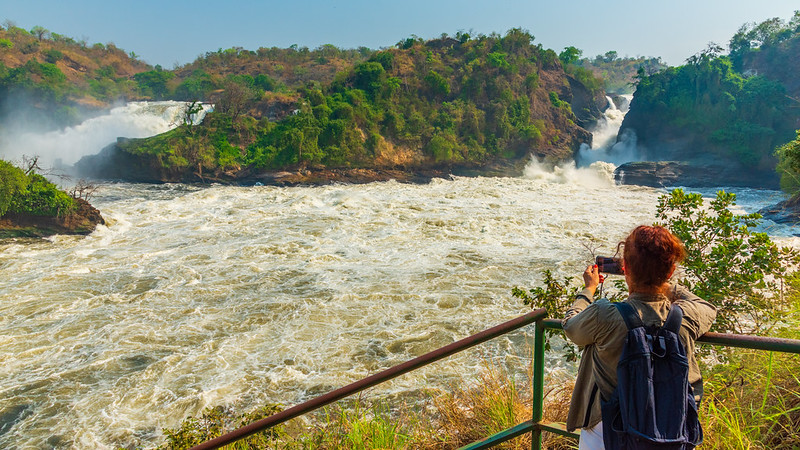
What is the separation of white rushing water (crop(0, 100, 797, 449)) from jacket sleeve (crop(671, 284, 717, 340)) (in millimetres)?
2939

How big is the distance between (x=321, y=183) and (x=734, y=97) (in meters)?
28.2

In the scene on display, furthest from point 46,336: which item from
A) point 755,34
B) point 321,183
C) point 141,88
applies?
point 755,34

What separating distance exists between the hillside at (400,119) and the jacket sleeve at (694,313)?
2911cm

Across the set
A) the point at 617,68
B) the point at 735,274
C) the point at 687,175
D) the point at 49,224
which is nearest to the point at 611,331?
the point at 735,274

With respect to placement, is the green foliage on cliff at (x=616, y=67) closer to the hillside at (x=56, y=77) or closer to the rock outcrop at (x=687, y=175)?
the rock outcrop at (x=687, y=175)

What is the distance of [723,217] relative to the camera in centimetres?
424

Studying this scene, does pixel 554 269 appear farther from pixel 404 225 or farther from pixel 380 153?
pixel 380 153

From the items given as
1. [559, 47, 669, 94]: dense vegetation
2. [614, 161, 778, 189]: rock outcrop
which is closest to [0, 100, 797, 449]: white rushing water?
[614, 161, 778, 189]: rock outcrop

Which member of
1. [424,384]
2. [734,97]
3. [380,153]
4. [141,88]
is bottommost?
[424,384]

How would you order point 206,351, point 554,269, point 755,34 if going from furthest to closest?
1. point 755,34
2. point 554,269
3. point 206,351

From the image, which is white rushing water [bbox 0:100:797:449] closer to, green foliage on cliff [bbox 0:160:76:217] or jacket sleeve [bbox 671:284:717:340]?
green foliage on cliff [bbox 0:160:76:217]

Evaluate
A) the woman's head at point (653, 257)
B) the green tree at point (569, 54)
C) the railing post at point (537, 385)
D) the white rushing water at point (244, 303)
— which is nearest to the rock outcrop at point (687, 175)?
the white rushing water at point (244, 303)

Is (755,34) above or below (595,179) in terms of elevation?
above

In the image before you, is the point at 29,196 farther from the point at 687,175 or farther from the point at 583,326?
the point at 687,175
